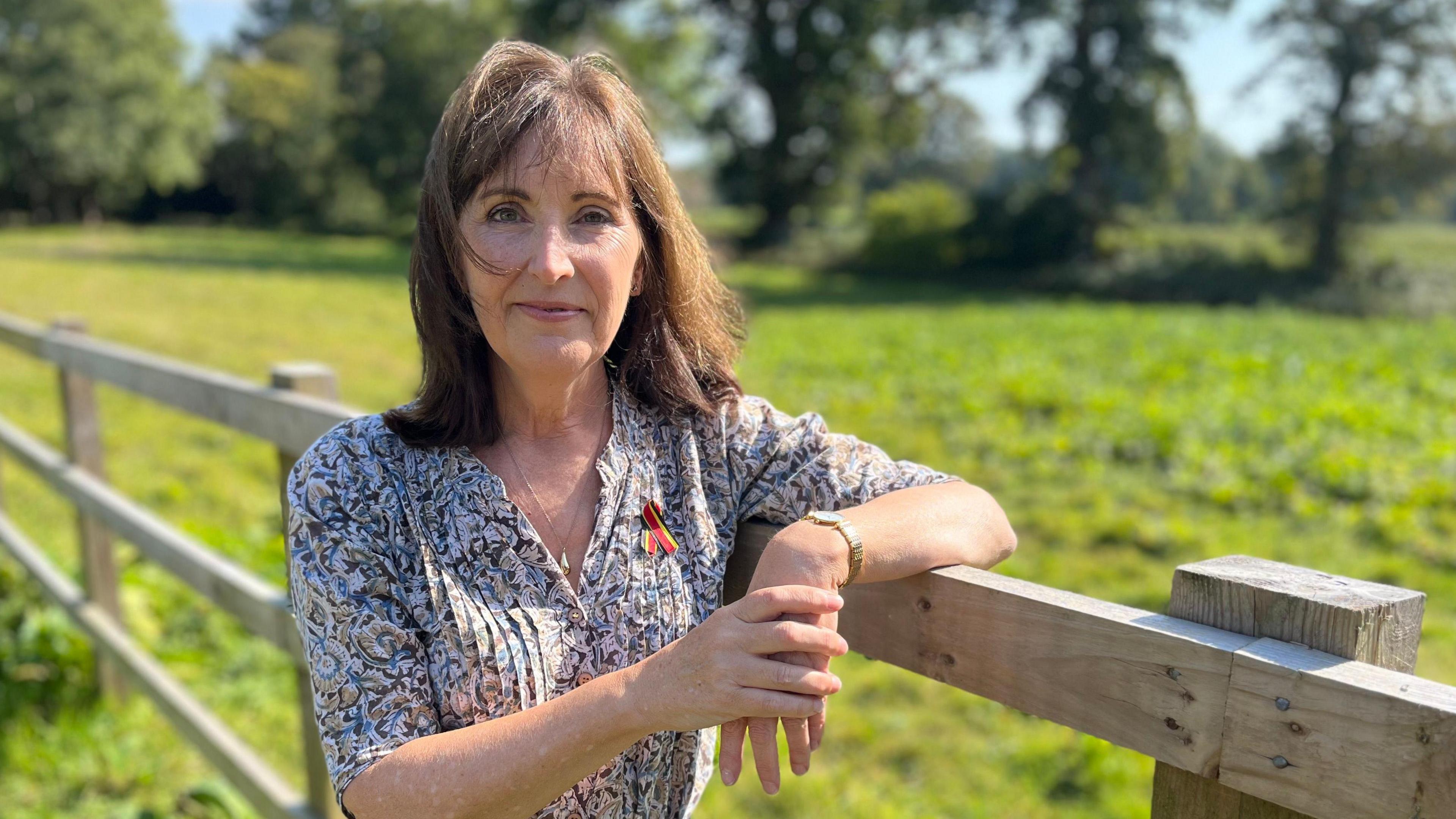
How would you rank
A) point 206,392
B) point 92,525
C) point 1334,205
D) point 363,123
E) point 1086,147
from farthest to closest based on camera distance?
point 363,123
point 1086,147
point 1334,205
point 92,525
point 206,392

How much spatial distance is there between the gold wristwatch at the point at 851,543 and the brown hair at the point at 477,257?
1.18ft

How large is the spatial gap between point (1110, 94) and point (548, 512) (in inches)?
1172

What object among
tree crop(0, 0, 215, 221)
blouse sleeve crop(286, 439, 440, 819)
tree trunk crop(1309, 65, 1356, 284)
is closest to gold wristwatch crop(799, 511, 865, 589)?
blouse sleeve crop(286, 439, 440, 819)

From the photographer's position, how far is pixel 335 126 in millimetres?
44656

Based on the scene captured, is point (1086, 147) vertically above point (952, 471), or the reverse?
point (1086, 147)

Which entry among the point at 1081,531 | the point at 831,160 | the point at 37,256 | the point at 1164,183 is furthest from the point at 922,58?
the point at 1081,531

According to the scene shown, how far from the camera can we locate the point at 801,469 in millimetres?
1698

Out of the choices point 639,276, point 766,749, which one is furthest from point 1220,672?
point 639,276

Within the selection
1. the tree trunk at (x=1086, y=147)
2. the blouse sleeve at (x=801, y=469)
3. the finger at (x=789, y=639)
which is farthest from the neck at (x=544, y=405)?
the tree trunk at (x=1086, y=147)

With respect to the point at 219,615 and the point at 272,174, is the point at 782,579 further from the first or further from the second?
the point at 272,174

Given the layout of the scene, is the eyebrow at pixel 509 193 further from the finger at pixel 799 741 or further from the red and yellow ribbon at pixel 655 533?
the finger at pixel 799 741

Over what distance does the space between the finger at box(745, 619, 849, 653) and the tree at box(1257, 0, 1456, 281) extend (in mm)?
28186

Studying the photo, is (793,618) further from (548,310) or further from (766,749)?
(548,310)

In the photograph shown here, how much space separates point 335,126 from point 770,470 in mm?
47242
